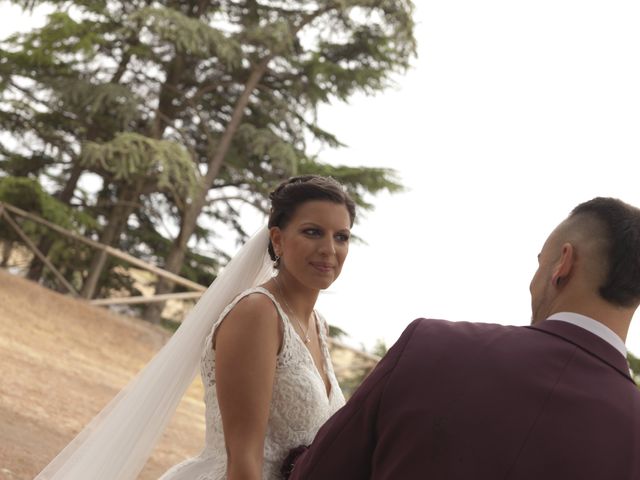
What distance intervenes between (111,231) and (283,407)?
18.9 meters

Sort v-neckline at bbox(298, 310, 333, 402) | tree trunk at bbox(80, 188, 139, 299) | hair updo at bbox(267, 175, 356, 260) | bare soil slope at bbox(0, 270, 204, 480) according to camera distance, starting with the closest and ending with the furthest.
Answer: v-neckline at bbox(298, 310, 333, 402), hair updo at bbox(267, 175, 356, 260), bare soil slope at bbox(0, 270, 204, 480), tree trunk at bbox(80, 188, 139, 299)

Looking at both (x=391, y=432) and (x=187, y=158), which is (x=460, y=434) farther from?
(x=187, y=158)

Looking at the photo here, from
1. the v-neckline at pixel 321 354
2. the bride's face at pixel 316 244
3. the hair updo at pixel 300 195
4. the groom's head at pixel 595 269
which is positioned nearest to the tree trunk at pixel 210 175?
the v-neckline at pixel 321 354

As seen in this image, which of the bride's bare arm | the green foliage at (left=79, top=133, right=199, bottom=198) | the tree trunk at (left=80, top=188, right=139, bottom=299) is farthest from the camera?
the tree trunk at (left=80, top=188, right=139, bottom=299)

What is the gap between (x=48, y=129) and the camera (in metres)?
20.8

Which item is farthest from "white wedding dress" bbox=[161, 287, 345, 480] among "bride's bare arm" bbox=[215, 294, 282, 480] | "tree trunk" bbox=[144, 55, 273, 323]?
"tree trunk" bbox=[144, 55, 273, 323]

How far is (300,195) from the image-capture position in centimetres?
307

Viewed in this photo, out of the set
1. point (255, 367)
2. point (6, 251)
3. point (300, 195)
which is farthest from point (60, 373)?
point (255, 367)

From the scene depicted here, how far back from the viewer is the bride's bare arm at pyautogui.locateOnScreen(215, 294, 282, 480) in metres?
2.57

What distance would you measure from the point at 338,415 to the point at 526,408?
0.35 m

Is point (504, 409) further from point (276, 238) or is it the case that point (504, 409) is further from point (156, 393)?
point (156, 393)

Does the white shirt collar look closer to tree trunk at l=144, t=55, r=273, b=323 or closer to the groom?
the groom

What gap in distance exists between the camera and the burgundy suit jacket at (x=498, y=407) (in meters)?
1.53

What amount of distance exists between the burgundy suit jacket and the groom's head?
0.23 feet
